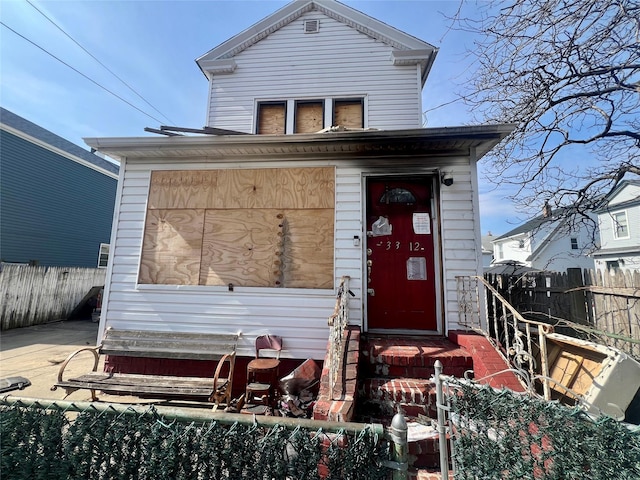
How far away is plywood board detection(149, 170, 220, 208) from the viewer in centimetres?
478

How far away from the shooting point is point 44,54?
885 cm

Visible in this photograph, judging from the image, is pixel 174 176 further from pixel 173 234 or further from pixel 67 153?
pixel 67 153

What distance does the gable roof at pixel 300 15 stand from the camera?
657cm

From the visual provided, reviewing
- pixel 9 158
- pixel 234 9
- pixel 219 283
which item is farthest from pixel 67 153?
pixel 219 283

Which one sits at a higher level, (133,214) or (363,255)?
(133,214)

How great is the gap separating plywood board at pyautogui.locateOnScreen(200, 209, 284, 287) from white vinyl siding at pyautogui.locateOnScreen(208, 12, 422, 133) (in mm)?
3120

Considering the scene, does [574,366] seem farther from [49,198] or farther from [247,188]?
[49,198]

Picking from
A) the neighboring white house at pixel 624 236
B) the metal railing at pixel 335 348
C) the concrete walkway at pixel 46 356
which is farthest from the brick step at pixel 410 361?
the neighboring white house at pixel 624 236

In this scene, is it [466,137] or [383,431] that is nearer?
[383,431]

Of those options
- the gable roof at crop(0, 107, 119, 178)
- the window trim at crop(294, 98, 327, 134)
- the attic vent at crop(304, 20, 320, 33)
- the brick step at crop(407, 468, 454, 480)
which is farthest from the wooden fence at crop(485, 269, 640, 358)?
the gable roof at crop(0, 107, 119, 178)

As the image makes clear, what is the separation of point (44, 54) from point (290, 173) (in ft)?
35.8

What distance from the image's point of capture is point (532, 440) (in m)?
1.29

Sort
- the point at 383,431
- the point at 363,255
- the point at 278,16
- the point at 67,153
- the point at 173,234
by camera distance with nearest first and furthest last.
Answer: the point at 383,431 → the point at 363,255 → the point at 173,234 → the point at 278,16 → the point at 67,153

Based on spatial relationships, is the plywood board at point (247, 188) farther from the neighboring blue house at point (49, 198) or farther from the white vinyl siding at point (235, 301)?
the neighboring blue house at point (49, 198)
